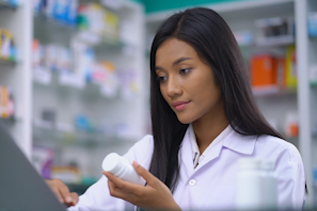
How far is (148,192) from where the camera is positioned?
105 centimetres

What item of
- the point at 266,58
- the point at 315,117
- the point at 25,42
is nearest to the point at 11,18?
the point at 25,42

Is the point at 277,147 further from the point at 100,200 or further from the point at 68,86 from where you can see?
the point at 68,86

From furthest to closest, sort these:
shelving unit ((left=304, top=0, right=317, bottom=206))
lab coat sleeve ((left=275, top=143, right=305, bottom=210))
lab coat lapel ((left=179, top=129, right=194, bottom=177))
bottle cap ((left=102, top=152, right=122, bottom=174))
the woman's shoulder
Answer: shelving unit ((left=304, top=0, right=317, bottom=206))
lab coat lapel ((left=179, top=129, right=194, bottom=177))
the woman's shoulder
lab coat sleeve ((left=275, top=143, right=305, bottom=210))
bottle cap ((left=102, top=152, right=122, bottom=174))

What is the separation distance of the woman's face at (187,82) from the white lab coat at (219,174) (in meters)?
0.13

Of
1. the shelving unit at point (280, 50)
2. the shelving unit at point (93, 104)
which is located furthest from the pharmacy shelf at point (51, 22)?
the shelving unit at point (280, 50)

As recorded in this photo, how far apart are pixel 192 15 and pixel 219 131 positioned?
0.38m

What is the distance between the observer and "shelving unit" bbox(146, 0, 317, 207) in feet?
13.6

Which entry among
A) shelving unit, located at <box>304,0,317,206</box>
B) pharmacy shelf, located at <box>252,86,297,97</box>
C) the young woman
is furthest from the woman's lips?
pharmacy shelf, located at <box>252,86,297,97</box>

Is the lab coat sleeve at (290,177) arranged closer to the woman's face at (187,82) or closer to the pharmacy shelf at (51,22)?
the woman's face at (187,82)

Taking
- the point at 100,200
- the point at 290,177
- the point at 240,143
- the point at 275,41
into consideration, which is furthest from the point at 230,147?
the point at 275,41

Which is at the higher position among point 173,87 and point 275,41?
point 275,41

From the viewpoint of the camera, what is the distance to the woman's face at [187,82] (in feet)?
4.94

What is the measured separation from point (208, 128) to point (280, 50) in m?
3.17

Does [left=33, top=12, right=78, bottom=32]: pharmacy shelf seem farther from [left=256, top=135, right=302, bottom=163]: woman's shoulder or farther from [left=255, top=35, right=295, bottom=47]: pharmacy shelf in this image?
[left=256, top=135, right=302, bottom=163]: woman's shoulder
